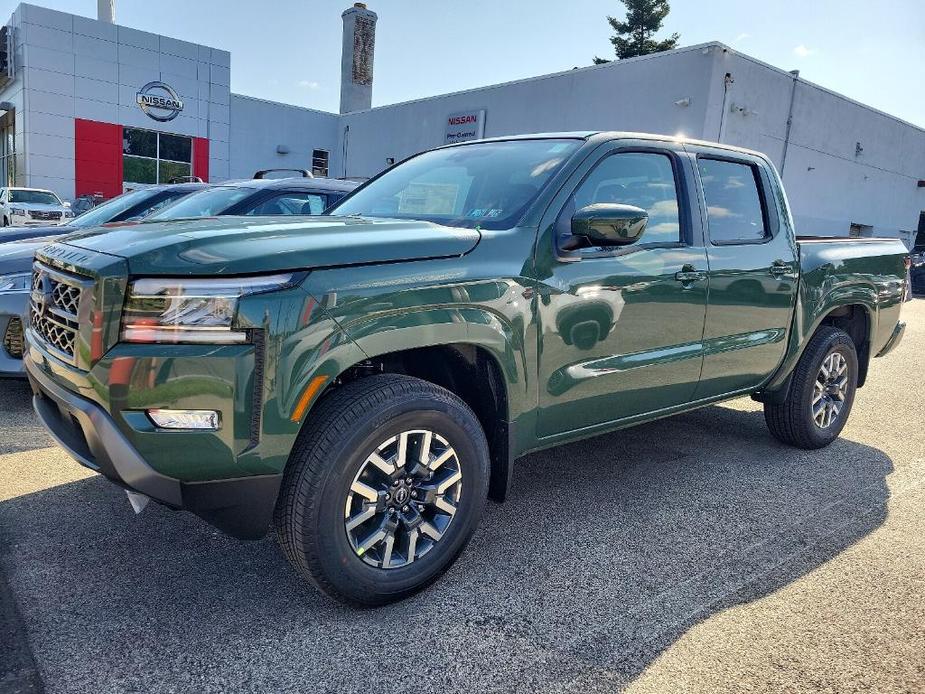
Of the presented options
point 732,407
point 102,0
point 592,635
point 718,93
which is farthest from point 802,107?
point 102,0

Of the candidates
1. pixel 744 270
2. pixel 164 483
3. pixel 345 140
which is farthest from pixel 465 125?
pixel 164 483

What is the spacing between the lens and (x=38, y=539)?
3.02 m

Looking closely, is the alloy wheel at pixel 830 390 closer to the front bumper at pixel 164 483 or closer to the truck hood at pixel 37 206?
the front bumper at pixel 164 483

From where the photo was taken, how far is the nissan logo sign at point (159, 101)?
2798 cm

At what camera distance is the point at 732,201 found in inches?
158

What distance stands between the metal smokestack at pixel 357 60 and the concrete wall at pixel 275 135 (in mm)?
4292

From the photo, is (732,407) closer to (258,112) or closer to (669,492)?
(669,492)

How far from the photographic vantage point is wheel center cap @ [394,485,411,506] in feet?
8.47

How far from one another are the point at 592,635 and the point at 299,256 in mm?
1631

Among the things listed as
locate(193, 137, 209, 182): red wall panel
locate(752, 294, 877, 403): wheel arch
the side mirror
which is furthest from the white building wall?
locate(193, 137, 209, 182): red wall panel

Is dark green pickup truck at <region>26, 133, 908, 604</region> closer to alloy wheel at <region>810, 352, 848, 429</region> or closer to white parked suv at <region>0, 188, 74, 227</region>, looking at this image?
alloy wheel at <region>810, 352, 848, 429</region>

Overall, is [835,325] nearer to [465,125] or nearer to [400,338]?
[400,338]

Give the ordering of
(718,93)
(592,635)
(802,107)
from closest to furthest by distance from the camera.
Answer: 1. (592,635)
2. (718,93)
3. (802,107)

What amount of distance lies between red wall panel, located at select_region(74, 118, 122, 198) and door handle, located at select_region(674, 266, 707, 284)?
2902cm
